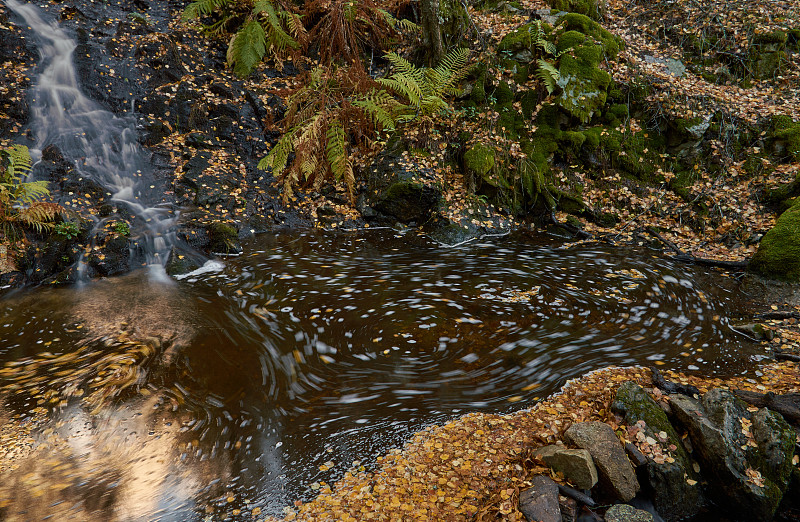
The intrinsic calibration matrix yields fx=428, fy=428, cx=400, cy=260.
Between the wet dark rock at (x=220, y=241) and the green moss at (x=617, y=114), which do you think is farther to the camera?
the green moss at (x=617, y=114)

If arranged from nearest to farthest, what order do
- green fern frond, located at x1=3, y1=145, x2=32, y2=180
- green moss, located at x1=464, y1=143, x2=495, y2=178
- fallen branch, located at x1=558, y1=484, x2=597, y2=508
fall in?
1. fallen branch, located at x1=558, y1=484, x2=597, y2=508
2. green fern frond, located at x1=3, y1=145, x2=32, y2=180
3. green moss, located at x1=464, y1=143, x2=495, y2=178

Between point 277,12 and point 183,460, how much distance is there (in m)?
9.79

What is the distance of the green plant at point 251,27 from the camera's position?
30.3ft

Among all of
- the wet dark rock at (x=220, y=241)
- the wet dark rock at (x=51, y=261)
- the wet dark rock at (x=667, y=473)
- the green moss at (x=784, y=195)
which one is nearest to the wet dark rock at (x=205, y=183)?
the wet dark rock at (x=220, y=241)

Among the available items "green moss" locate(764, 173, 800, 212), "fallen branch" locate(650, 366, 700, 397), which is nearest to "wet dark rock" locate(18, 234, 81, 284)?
"fallen branch" locate(650, 366, 700, 397)

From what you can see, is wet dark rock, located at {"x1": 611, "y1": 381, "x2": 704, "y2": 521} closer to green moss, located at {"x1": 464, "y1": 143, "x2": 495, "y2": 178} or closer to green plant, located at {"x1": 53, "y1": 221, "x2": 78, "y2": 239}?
green moss, located at {"x1": 464, "y1": 143, "x2": 495, "y2": 178}

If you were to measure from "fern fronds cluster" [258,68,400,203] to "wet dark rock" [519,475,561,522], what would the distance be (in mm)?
6530

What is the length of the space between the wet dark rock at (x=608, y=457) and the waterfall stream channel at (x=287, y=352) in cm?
73

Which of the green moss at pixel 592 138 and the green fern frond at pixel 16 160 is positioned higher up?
the green fern frond at pixel 16 160

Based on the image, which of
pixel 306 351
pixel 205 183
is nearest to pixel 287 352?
pixel 306 351

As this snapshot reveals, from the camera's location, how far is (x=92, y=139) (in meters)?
7.97

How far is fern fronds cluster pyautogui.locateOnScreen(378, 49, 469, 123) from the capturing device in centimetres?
801

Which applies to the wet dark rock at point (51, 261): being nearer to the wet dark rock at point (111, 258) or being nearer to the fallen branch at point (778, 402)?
the wet dark rock at point (111, 258)

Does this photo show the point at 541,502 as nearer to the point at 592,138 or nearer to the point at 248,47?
the point at 592,138
